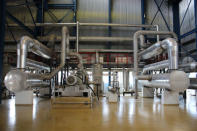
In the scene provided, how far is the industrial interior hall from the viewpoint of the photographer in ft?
21.0

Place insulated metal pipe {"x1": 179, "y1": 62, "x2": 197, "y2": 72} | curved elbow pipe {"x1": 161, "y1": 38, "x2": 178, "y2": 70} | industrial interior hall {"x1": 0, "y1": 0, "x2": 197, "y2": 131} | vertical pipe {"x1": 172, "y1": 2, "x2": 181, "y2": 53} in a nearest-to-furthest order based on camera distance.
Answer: curved elbow pipe {"x1": 161, "y1": 38, "x2": 178, "y2": 70} < industrial interior hall {"x1": 0, "y1": 0, "x2": 197, "y2": 131} < insulated metal pipe {"x1": 179, "y1": 62, "x2": 197, "y2": 72} < vertical pipe {"x1": 172, "y1": 2, "x2": 181, "y2": 53}

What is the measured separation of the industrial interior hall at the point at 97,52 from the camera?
6398 millimetres

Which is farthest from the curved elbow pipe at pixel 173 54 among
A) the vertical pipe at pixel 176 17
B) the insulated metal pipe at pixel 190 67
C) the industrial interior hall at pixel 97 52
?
the vertical pipe at pixel 176 17

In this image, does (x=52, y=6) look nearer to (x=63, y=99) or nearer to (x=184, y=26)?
(x=63, y=99)

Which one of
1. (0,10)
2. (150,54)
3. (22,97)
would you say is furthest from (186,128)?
(0,10)

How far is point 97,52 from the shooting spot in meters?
10.8

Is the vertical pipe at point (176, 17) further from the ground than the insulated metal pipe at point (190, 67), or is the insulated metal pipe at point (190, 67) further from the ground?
the vertical pipe at point (176, 17)

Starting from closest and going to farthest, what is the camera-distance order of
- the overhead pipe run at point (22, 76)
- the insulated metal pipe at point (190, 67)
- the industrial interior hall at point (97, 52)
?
1. the overhead pipe run at point (22, 76)
2. the industrial interior hall at point (97, 52)
3. the insulated metal pipe at point (190, 67)

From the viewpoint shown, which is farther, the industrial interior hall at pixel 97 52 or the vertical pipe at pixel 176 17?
the vertical pipe at pixel 176 17

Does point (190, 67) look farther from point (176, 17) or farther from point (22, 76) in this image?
point (22, 76)

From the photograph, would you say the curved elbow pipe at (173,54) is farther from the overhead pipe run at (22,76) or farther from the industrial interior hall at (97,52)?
the overhead pipe run at (22,76)

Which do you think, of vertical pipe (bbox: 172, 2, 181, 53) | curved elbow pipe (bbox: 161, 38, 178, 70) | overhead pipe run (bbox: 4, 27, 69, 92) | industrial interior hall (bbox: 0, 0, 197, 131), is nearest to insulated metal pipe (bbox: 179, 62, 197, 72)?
industrial interior hall (bbox: 0, 0, 197, 131)

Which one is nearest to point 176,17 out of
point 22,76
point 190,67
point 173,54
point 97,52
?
point 190,67

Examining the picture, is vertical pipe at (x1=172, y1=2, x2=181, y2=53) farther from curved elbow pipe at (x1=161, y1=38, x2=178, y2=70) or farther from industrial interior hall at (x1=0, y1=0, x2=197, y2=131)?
curved elbow pipe at (x1=161, y1=38, x2=178, y2=70)
